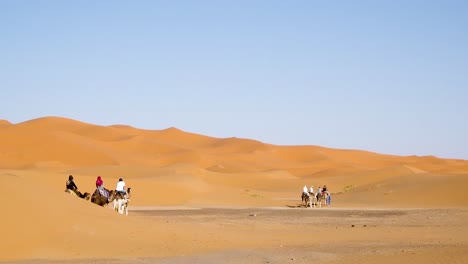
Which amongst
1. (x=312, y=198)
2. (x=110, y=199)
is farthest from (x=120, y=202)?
(x=312, y=198)

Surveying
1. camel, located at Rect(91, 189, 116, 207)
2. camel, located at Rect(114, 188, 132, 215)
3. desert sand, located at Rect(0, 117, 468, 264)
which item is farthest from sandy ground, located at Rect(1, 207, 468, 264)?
camel, located at Rect(91, 189, 116, 207)

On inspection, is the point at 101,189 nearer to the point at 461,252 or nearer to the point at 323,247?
the point at 323,247

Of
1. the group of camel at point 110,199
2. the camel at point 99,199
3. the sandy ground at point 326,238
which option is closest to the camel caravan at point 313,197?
the sandy ground at point 326,238

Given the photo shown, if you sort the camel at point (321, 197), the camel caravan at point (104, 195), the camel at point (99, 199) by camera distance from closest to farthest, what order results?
the camel caravan at point (104, 195), the camel at point (99, 199), the camel at point (321, 197)

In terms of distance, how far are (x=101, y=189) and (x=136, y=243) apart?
1118cm

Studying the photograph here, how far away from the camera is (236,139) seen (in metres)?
195

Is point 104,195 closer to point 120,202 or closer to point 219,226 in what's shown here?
point 120,202

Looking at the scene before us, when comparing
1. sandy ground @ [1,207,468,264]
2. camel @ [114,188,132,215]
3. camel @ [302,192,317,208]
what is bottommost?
sandy ground @ [1,207,468,264]

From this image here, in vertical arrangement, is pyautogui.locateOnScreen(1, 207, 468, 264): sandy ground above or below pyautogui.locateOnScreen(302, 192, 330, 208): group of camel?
below

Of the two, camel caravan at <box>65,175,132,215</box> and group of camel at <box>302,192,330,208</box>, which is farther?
Answer: group of camel at <box>302,192,330,208</box>

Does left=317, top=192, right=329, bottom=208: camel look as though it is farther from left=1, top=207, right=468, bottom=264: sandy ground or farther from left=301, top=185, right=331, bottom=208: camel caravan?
left=1, top=207, right=468, bottom=264: sandy ground

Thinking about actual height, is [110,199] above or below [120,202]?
above

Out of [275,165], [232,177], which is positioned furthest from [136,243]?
[275,165]

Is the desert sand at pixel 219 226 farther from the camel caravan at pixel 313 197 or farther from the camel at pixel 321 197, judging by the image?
the camel caravan at pixel 313 197
